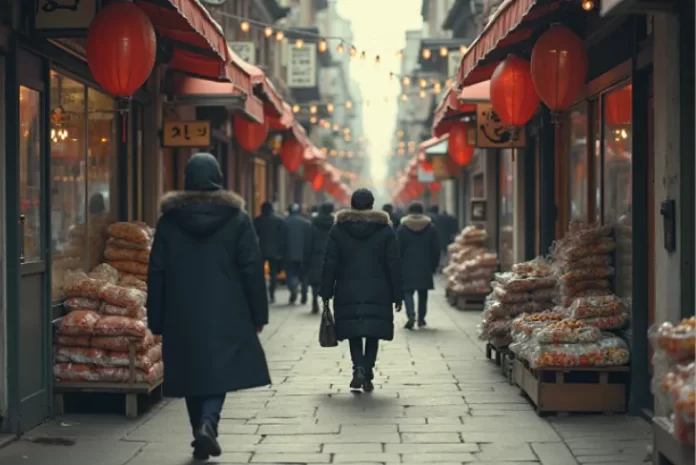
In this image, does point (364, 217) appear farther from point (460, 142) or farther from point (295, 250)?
point (295, 250)

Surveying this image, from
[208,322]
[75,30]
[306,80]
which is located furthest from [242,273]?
[306,80]

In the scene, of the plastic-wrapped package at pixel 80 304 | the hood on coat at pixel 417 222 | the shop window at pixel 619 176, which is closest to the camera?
the plastic-wrapped package at pixel 80 304

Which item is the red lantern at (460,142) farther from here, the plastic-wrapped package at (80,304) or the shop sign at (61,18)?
the shop sign at (61,18)

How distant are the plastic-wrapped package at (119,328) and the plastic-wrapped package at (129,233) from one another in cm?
190

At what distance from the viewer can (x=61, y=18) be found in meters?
9.06

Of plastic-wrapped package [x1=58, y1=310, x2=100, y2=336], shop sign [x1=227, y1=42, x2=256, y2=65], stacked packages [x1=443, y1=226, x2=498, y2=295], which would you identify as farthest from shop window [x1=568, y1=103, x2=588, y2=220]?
shop sign [x1=227, y1=42, x2=256, y2=65]

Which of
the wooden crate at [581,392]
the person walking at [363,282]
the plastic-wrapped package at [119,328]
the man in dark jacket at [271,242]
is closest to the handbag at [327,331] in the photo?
the person walking at [363,282]

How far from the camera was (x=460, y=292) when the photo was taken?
66.6ft

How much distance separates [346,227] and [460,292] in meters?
9.51

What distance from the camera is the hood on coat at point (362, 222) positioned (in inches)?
434

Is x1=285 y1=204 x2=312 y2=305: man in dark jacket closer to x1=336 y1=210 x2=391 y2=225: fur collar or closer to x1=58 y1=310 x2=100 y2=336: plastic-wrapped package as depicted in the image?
x1=336 y1=210 x2=391 y2=225: fur collar

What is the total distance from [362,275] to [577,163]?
3216 millimetres

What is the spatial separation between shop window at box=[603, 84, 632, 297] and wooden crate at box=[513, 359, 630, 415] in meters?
1.08

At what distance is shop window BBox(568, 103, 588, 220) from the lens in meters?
12.3
